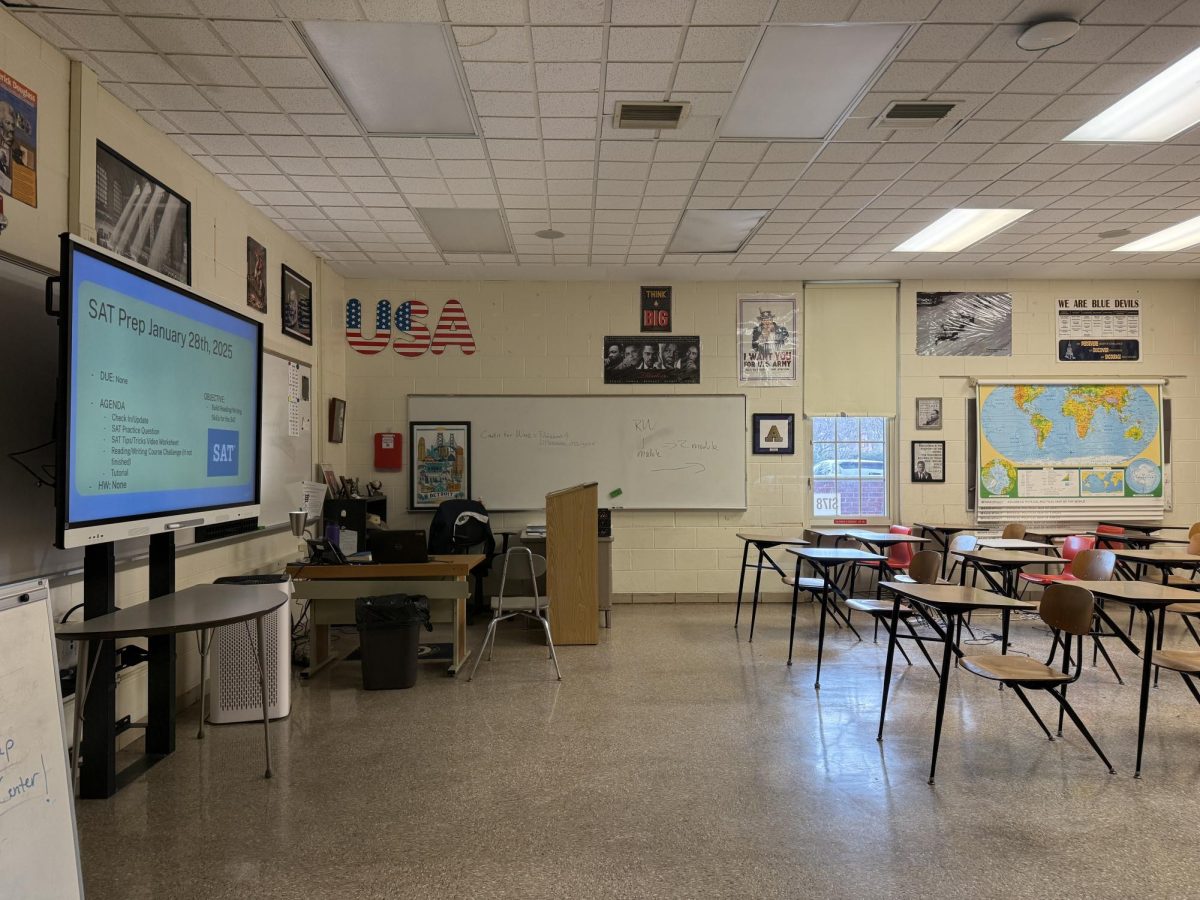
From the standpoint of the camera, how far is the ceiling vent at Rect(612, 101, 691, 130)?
391cm

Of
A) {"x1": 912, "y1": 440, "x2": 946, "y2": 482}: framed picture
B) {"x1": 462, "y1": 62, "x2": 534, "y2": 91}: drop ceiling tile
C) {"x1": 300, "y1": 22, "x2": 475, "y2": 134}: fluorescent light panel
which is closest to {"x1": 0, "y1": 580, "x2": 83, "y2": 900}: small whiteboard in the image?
{"x1": 300, "y1": 22, "x2": 475, "y2": 134}: fluorescent light panel

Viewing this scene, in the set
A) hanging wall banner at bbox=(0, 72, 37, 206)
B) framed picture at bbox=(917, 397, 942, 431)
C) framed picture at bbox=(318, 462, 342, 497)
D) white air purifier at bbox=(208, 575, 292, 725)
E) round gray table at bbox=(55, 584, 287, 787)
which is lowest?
white air purifier at bbox=(208, 575, 292, 725)

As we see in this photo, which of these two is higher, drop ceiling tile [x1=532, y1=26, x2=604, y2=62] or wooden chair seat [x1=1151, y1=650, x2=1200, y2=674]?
drop ceiling tile [x1=532, y1=26, x2=604, y2=62]

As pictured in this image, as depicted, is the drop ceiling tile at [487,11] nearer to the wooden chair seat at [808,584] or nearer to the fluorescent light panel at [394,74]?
the fluorescent light panel at [394,74]

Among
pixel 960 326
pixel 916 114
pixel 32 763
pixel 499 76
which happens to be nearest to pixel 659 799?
pixel 32 763

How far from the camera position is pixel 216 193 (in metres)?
4.88

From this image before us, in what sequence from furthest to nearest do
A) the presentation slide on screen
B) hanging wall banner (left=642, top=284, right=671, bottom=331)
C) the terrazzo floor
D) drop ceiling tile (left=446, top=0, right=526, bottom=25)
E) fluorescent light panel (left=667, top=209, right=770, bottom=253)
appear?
1. hanging wall banner (left=642, top=284, right=671, bottom=331)
2. fluorescent light panel (left=667, top=209, right=770, bottom=253)
3. drop ceiling tile (left=446, top=0, right=526, bottom=25)
4. the presentation slide on screen
5. the terrazzo floor

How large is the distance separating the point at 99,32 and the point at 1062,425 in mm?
8319

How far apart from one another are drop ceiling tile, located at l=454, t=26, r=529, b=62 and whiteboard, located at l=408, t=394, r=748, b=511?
430 cm

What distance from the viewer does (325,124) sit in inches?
162

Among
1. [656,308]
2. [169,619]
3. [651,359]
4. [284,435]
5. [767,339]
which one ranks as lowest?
[169,619]

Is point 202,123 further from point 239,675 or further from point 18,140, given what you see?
point 239,675

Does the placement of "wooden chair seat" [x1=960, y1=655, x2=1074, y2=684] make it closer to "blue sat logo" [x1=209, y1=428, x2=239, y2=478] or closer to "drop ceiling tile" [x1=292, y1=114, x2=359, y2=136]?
"blue sat logo" [x1=209, y1=428, x2=239, y2=478]

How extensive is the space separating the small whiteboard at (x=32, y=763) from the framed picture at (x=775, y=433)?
651 centimetres
